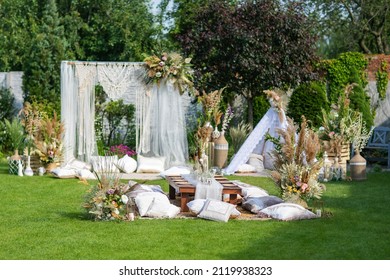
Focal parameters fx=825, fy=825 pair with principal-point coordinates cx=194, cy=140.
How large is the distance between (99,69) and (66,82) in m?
0.66

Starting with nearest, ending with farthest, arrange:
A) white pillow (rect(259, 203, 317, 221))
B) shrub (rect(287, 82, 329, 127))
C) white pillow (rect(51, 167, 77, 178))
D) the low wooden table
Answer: white pillow (rect(259, 203, 317, 221)) < the low wooden table < white pillow (rect(51, 167, 77, 178)) < shrub (rect(287, 82, 329, 127))

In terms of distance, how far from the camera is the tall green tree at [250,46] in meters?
17.0

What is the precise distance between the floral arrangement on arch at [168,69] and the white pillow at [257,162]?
1864mm

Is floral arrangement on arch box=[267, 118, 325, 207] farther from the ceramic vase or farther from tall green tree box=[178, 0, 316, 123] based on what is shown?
tall green tree box=[178, 0, 316, 123]

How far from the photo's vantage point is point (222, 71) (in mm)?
17359

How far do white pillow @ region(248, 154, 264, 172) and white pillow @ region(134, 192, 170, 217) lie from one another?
17.5ft

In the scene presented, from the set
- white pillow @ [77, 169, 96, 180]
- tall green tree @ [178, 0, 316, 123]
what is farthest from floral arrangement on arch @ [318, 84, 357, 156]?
white pillow @ [77, 169, 96, 180]

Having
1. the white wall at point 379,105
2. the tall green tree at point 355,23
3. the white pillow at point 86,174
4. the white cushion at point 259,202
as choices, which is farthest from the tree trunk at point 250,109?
the tall green tree at point 355,23

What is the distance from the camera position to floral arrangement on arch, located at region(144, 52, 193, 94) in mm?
15180

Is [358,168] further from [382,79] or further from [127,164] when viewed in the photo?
[382,79]

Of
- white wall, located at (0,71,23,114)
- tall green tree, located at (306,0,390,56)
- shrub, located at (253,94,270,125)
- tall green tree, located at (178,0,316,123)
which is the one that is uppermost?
tall green tree, located at (306,0,390,56)

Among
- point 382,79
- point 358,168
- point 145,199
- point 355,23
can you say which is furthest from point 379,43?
point 145,199

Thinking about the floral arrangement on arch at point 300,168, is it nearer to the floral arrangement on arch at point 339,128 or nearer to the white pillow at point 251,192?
the white pillow at point 251,192

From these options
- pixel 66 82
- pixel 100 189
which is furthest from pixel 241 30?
pixel 100 189
